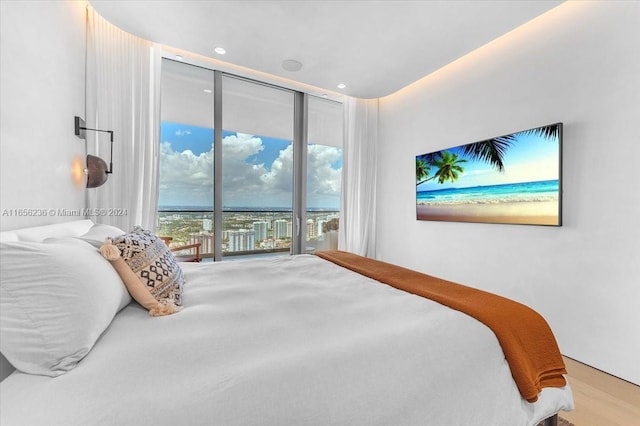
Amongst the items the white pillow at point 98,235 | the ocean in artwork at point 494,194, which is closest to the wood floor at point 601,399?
the ocean in artwork at point 494,194

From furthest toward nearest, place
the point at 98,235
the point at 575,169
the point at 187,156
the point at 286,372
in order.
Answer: the point at 187,156 → the point at 575,169 → the point at 98,235 → the point at 286,372

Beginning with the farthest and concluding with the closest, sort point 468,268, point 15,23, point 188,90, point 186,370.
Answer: point 188,90
point 468,268
point 15,23
point 186,370

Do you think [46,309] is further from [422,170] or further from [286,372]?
[422,170]

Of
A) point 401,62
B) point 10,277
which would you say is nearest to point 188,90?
point 401,62

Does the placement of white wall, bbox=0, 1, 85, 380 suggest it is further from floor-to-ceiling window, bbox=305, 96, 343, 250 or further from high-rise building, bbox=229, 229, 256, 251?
floor-to-ceiling window, bbox=305, 96, 343, 250

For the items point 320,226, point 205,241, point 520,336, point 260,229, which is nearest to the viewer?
point 520,336

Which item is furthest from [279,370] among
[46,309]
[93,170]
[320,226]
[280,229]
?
[320,226]

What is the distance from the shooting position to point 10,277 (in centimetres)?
79

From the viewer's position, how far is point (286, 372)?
0.78 metres

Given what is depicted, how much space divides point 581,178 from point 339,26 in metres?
2.26

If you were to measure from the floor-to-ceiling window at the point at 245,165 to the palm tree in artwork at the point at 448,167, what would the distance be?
1.47 meters

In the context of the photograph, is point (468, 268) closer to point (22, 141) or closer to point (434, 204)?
point (434, 204)

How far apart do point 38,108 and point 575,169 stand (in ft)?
11.8

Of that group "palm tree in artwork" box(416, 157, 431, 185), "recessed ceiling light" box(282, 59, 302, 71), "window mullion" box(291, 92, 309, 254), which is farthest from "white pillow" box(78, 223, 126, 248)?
"palm tree in artwork" box(416, 157, 431, 185)
